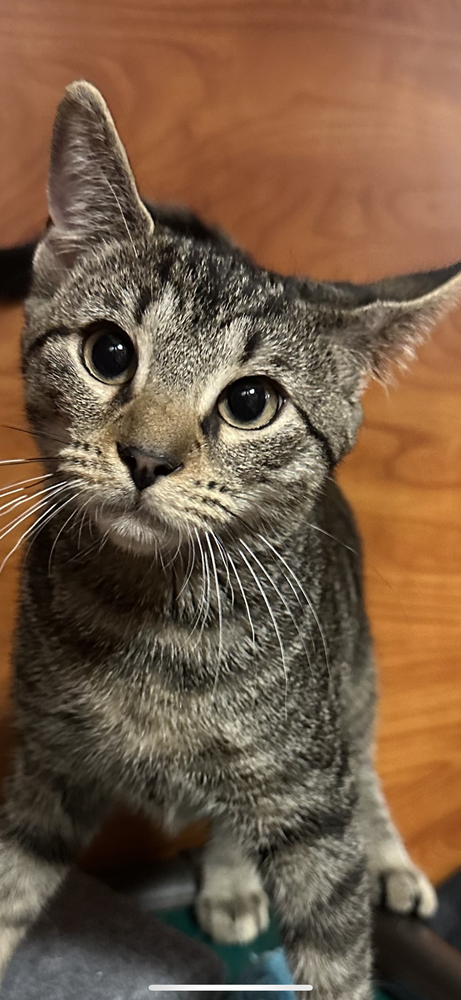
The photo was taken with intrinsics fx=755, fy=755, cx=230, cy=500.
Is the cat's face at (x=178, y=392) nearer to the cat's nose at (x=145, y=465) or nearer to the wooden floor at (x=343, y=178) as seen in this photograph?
the cat's nose at (x=145, y=465)

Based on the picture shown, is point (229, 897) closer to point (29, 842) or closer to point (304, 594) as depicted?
point (29, 842)

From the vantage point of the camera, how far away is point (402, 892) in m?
1.07

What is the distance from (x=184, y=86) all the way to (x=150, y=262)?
0.45m

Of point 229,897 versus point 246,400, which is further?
point 229,897

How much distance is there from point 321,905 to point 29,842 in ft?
1.07

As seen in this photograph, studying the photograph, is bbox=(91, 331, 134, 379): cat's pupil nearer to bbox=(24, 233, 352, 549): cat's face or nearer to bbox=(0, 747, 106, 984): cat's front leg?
bbox=(24, 233, 352, 549): cat's face

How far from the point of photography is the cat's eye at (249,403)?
2.27 ft

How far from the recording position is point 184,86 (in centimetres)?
103

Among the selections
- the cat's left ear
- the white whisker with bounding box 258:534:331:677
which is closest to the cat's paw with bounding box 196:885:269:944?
the white whisker with bounding box 258:534:331:677

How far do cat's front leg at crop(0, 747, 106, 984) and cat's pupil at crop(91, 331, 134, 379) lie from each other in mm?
427

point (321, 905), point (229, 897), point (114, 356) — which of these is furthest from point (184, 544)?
point (229, 897)

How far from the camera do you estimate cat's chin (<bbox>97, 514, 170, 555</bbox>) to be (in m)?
0.64

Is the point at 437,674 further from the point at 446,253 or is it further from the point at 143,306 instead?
the point at 143,306

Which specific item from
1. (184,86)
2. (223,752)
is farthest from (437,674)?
(184,86)
